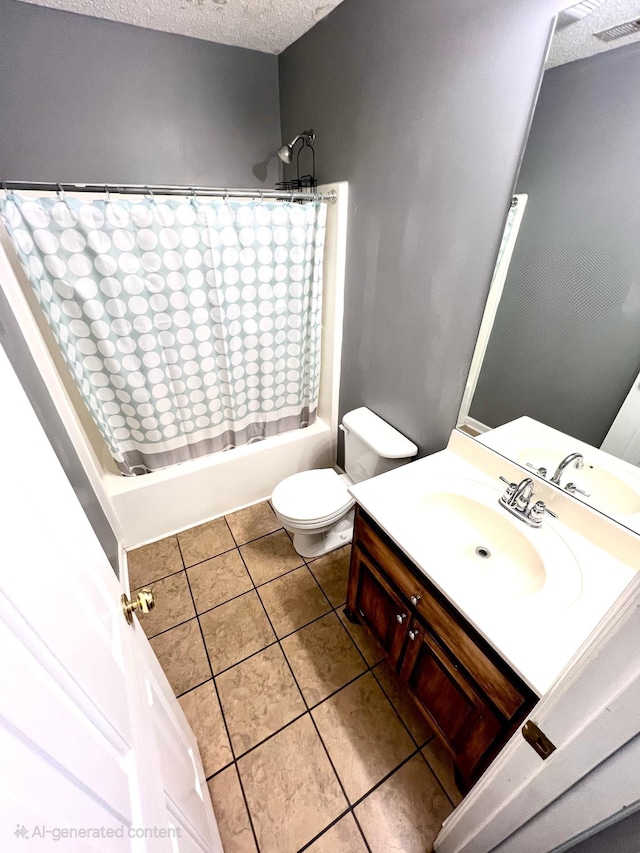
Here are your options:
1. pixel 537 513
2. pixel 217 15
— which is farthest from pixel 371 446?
pixel 217 15

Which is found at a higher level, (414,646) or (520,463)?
(520,463)

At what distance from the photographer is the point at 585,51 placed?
846 mm

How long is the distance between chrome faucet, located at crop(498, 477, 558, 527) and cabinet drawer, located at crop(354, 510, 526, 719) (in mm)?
383

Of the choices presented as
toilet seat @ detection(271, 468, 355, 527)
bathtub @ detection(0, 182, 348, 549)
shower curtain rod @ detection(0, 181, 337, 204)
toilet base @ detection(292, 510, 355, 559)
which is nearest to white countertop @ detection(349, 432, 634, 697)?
toilet seat @ detection(271, 468, 355, 527)

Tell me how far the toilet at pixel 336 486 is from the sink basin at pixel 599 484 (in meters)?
0.58

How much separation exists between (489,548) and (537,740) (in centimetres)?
62

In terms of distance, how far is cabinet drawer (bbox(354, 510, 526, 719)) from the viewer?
31.9 inches

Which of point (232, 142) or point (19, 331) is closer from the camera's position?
point (19, 331)

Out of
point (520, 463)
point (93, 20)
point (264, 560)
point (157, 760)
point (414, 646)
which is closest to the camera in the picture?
point (157, 760)

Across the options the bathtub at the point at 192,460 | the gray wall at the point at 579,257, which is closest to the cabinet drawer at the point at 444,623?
the gray wall at the point at 579,257

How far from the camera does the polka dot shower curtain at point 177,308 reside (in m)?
1.32

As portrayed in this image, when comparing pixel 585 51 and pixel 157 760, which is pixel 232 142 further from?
pixel 157 760

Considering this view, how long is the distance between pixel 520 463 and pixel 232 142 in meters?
2.19

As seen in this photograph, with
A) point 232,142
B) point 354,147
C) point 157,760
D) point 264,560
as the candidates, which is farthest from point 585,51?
point 264,560
